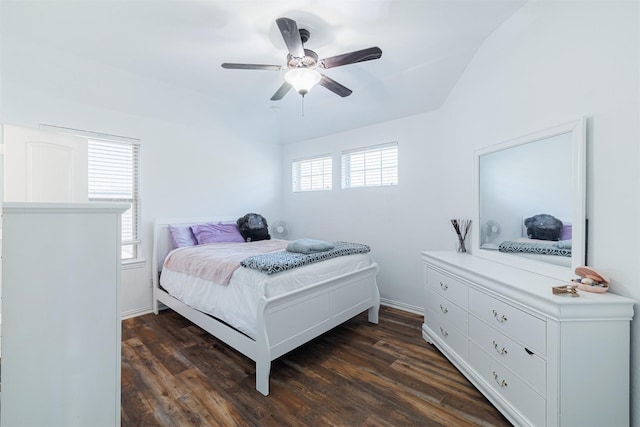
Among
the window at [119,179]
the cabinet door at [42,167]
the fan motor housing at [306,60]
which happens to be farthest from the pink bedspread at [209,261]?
the fan motor housing at [306,60]

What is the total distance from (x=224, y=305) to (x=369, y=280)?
1.53 metres

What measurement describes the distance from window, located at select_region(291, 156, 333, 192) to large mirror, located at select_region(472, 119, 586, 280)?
2247mm

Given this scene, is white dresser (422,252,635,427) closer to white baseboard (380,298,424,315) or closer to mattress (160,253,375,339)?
mattress (160,253,375,339)

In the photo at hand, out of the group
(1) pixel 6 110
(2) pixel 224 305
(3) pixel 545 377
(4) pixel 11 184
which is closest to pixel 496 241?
(3) pixel 545 377

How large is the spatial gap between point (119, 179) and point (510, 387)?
4.03 m

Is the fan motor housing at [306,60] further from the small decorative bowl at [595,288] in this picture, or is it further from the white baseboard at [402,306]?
the white baseboard at [402,306]

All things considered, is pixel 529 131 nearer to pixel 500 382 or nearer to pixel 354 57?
pixel 354 57

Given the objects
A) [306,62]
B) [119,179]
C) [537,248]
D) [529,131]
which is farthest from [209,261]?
[529,131]

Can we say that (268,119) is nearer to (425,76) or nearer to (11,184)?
(425,76)

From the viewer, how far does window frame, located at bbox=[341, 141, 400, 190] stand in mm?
3574

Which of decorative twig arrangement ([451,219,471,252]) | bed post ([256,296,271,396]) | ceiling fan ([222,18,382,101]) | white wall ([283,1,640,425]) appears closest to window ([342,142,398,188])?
white wall ([283,1,640,425])

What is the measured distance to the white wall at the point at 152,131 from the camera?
2432mm

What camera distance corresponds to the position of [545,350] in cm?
139

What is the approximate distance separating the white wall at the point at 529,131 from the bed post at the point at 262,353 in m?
1.78
